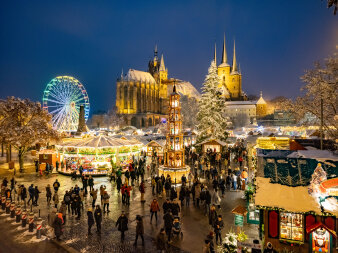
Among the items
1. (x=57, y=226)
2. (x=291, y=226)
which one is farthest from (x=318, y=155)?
(x=57, y=226)

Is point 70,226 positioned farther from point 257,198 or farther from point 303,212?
point 303,212

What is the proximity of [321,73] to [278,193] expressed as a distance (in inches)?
484

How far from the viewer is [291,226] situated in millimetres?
7109

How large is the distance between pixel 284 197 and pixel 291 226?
36.6 inches

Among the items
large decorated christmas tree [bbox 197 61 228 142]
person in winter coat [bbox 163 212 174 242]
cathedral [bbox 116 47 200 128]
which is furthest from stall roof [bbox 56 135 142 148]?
cathedral [bbox 116 47 200 128]

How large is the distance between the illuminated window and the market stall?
15.8 m

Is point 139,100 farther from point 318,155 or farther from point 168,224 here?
point 318,155

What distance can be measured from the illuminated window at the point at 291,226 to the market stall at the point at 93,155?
15.8 m

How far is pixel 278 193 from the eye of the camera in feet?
23.5

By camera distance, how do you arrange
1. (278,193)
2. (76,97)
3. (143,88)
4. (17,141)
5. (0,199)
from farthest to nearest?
Result: (143,88) < (76,97) < (17,141) < (0,199) < (278,193)

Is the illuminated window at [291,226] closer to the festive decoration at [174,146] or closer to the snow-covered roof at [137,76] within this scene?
the festive decoration at [174,146]

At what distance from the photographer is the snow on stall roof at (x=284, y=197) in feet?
22.2

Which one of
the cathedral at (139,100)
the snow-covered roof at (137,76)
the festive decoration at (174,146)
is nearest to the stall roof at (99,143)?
the festive decoration at (174,146)

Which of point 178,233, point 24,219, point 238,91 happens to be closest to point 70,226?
point 24,219
